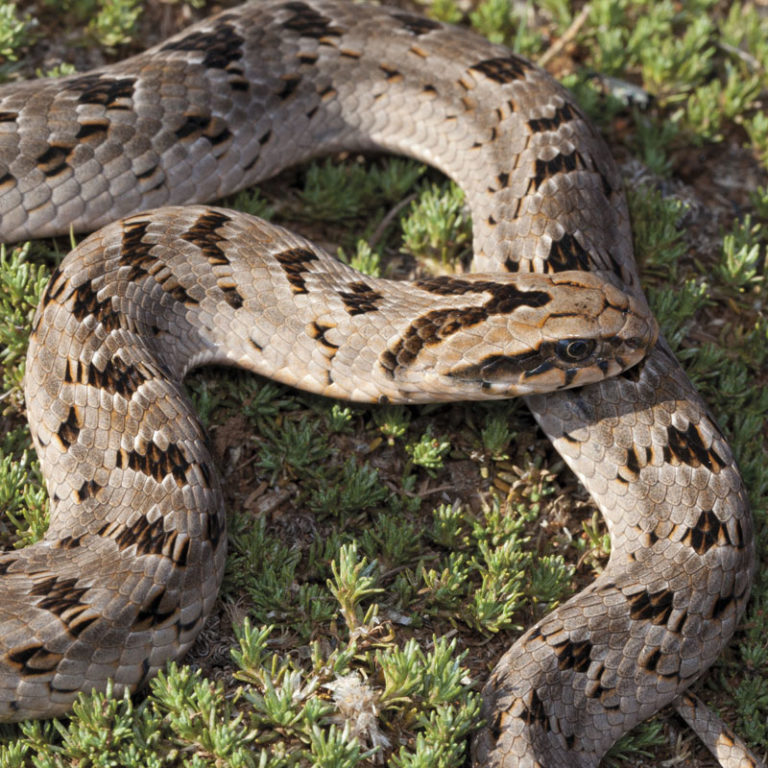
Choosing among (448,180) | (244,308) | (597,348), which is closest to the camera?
(597,348)

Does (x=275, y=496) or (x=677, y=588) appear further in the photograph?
(x=275, y=496)

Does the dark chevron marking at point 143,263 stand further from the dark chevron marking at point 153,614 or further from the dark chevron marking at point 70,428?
the dark chevron marking at point 153,614

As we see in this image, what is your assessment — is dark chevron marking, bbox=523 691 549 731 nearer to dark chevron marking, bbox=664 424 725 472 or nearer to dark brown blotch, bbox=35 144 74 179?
dark chevron marking, bbox=664 424 725 472

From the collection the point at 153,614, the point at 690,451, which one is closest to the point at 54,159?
the point at 153,614

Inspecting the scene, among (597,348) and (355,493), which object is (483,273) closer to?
(597,348)

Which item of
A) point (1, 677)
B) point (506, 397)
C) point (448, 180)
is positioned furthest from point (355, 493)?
point (448, 180)

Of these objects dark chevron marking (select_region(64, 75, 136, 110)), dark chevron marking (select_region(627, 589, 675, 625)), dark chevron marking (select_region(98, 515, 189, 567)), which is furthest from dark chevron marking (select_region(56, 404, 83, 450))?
dark chevron marking (select_region(627, 589, 675, 625))
